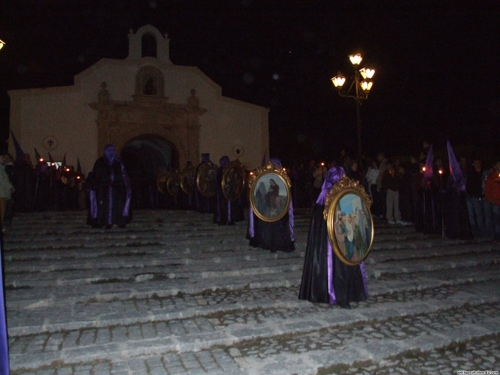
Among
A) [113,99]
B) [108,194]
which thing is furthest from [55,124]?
[108,194]

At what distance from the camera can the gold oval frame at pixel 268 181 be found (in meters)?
8.45

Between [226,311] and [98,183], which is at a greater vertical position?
[98,183]

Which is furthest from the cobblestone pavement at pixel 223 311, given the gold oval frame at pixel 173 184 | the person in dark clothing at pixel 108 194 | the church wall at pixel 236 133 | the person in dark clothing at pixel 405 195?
the church wall at pixel 236 133

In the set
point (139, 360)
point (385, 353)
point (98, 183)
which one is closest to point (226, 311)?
point (139, 360)

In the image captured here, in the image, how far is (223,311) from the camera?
575 centimetres

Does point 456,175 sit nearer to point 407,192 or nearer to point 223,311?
point 407,192

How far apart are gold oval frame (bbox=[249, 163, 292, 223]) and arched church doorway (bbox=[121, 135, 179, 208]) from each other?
418 inches

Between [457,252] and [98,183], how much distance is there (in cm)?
912

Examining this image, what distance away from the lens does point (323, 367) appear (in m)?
4.14

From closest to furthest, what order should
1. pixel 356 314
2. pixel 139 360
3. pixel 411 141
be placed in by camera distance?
pixel 139 360
pixel 356 314
pixel 411 141

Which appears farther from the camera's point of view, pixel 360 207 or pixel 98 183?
Answer: pixel 98 183

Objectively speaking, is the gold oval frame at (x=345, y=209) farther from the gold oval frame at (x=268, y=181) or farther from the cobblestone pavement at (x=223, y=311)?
the gold oval frame at (x=268, y=181)

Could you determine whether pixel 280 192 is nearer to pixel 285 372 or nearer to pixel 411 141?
pixel 285 372

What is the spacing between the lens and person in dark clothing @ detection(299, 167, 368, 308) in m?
5.80
